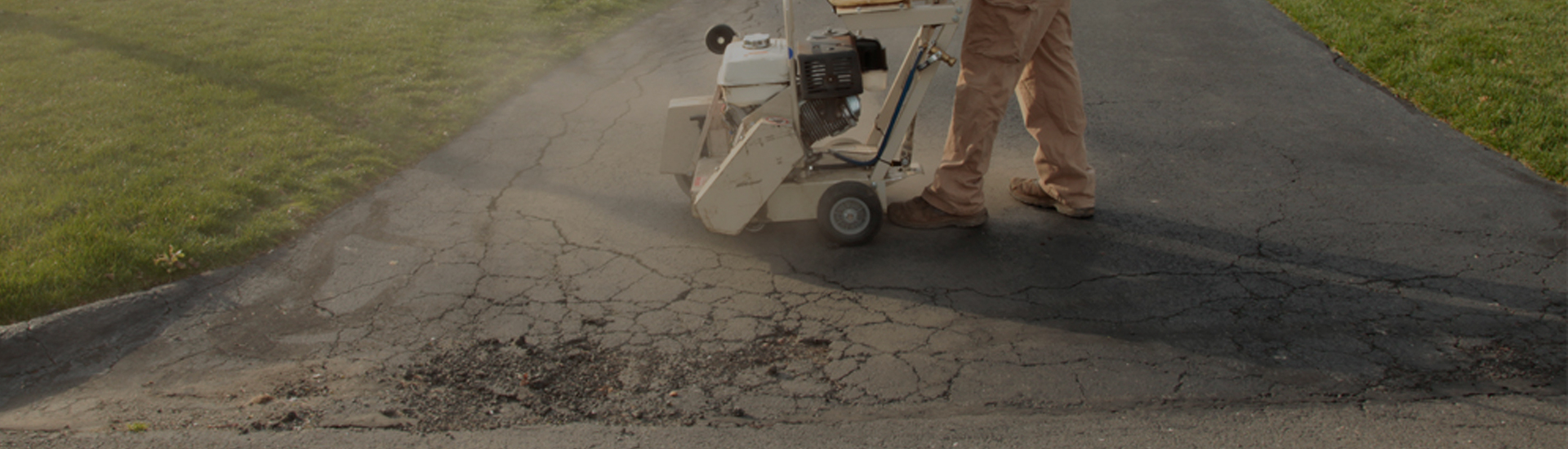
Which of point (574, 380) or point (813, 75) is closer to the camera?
point (574, 380)

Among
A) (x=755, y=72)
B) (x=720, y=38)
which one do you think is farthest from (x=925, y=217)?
(x=720, y=38)

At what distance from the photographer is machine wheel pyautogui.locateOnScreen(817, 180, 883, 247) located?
4.70 meters

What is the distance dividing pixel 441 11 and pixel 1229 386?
7833 mm

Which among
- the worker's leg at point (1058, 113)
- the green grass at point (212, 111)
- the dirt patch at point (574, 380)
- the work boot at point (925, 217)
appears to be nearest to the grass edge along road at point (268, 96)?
the green grass at point (212, 111)

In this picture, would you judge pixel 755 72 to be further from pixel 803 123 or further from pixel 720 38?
pixel 720 38

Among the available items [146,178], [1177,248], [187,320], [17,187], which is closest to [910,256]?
[1177,248]

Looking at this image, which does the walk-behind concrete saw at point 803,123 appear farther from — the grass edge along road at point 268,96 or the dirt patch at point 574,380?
the grass edge along road at point 268,96

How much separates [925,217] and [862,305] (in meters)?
0.91

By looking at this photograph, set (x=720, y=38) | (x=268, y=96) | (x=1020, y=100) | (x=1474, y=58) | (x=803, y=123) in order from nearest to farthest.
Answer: (x=803, y=123)
(x=720, y=38)
(x=1020, y=100)
(x=268, y=96)
(x=1474, y=58)

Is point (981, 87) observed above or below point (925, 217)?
above

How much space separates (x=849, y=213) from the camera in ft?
15.6

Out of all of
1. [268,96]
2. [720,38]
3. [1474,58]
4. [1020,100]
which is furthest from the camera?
[1474,58]

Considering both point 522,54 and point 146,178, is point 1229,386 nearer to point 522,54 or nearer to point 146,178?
point 146,178

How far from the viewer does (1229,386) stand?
3.64 metres
